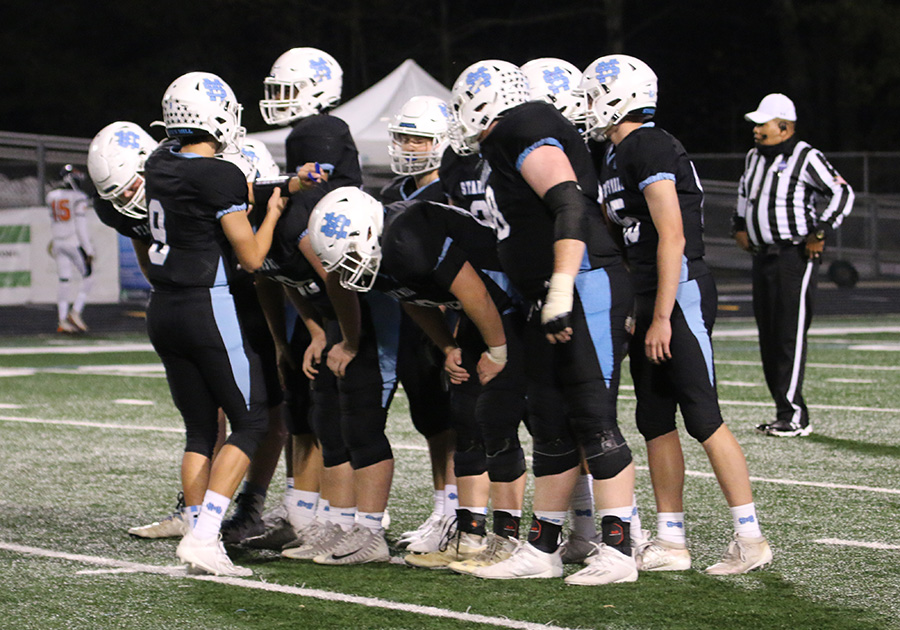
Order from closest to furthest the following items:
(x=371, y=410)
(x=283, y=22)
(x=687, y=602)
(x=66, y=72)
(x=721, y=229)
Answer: (x=687, y=602) < (x=371, y=410) < (x=721, y=229) < (x=66, y=72) < (x=283, y=22)

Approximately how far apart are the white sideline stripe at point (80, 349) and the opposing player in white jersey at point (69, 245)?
1.25 m

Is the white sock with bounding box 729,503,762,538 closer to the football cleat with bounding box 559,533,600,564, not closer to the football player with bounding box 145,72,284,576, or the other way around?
the football cleat with bounding box 559,533,600,564

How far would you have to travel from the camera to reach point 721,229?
23469mm

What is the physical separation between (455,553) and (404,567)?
18 centimetres

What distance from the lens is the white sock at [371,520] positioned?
15.6 feet

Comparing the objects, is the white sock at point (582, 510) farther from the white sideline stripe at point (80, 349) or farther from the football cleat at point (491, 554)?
the white sideline stripe at point (80, 349)

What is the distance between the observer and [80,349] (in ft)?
43.3

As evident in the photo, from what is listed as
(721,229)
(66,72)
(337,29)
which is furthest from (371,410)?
(337,29)

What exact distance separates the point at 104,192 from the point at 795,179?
14.7 ft

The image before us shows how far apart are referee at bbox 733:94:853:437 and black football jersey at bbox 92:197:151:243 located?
4031 mm

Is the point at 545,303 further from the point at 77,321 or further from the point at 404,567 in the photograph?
the point at 77,321

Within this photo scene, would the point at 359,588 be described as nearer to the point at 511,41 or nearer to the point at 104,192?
the point at 104,192

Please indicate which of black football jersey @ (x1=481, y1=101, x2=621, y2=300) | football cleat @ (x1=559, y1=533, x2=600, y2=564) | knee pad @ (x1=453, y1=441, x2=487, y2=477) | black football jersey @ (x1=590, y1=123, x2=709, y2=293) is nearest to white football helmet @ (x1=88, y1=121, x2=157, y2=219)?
black football jersey @ (x1=481, y1=101, x2=621, y2=300)

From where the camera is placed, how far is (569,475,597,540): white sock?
4.75 meters
